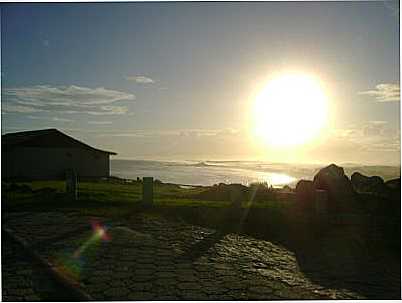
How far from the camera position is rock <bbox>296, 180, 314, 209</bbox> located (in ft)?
23.4

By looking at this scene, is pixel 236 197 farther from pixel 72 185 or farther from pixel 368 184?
pixel 72 185

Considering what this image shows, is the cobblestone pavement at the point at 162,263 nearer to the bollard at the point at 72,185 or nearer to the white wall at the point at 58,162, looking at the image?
the bollard at the point at 72,185

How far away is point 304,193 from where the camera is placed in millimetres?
7332

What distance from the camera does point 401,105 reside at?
4.97m

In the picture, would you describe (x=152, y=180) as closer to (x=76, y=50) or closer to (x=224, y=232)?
(x=224, y=232)

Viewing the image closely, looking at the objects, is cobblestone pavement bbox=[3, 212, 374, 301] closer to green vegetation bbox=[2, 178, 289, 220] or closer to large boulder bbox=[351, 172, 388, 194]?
green vegetation bbox=[2, 178, 289, 220]

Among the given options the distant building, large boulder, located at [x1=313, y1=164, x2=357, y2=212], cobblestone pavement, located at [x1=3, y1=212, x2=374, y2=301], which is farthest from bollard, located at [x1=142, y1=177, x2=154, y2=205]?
the distant building

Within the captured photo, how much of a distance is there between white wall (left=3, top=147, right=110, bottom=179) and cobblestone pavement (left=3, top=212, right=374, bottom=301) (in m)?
6.35

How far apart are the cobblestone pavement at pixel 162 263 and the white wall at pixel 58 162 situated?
250 inches

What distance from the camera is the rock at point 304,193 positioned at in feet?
23.4

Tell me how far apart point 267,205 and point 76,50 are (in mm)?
3685

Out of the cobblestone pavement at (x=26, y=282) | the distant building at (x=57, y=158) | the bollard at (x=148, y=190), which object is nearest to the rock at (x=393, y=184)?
the bollard at (x=148, y=190)

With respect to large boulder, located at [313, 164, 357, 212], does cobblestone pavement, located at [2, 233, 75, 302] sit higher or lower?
lower

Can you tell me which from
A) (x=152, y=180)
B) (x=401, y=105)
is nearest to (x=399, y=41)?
(x=401, y=105)
